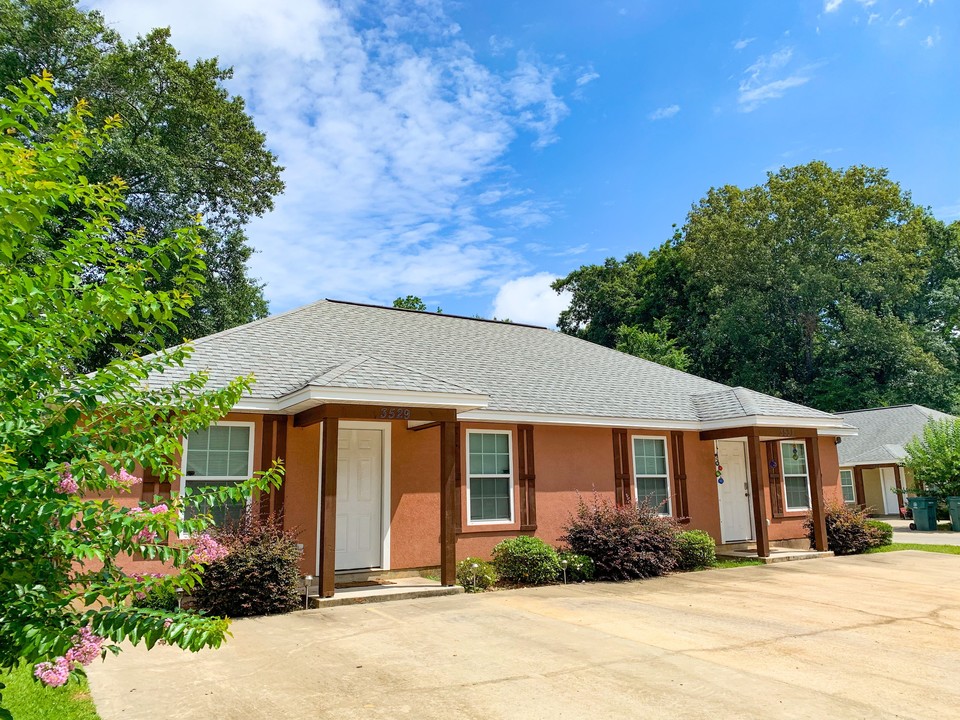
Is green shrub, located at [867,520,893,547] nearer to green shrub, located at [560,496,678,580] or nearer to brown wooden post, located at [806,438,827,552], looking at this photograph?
brown wooden post, located at [806,438,827,552]

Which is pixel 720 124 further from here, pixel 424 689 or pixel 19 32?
pixel 19 32

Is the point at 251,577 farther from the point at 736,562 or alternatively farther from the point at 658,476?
the point at 736,562

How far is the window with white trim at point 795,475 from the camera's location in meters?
16.2

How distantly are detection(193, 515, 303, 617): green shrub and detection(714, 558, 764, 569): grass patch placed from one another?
8.79 m

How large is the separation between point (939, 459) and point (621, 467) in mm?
15390

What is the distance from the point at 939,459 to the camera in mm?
22391

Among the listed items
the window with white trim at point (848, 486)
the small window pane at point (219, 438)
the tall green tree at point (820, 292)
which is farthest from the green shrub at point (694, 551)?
the tall green tree at point (820, 292)

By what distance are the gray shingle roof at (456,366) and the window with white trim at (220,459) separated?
80cm

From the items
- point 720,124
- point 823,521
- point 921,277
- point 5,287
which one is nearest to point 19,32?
point 720,124

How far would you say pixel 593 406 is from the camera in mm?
13922

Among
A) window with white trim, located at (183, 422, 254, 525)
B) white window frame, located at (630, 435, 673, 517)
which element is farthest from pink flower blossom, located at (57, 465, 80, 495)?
white window frame, located at (630, 435, 673, 517)

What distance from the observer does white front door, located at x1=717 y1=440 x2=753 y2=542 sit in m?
→ 15.4

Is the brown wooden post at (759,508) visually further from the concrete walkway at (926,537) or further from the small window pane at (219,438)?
the small window pane at (219,438)

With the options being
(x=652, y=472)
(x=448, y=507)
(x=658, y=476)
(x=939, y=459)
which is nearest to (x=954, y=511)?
(x=939, y=459)
